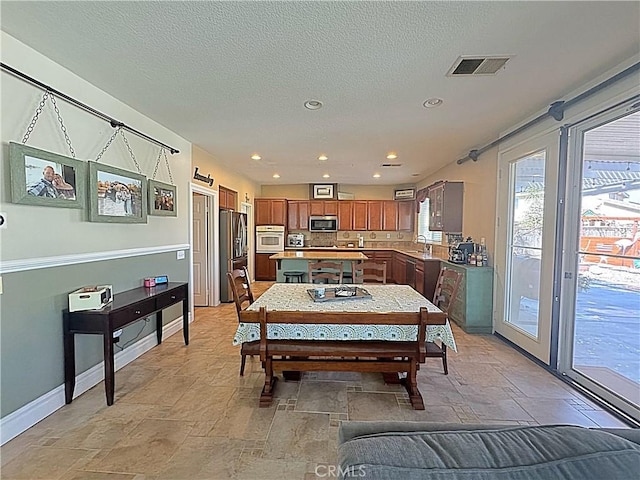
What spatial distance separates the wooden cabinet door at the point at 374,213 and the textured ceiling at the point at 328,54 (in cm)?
504

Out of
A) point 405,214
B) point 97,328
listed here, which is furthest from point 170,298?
point 405,214

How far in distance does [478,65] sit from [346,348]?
2.30 metres

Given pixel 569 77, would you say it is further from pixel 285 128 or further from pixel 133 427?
pixel 133 427

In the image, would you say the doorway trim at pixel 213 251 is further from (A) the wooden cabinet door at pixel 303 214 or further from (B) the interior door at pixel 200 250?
(A) the wooden cabinet door at pixel 303 214

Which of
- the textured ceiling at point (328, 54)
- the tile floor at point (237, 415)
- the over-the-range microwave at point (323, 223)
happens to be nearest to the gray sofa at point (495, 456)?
the tile floor at point (237, 415)

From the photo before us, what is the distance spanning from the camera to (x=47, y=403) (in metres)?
2.56

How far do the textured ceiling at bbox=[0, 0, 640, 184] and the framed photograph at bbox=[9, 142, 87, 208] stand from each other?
72 centimetres

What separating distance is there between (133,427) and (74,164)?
2.02 meters

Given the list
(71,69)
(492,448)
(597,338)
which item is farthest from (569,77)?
(71,69)

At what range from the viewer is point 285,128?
4.25m

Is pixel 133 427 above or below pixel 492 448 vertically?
below

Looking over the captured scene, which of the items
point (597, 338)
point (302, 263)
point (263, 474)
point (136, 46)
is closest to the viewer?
point (263, 474)

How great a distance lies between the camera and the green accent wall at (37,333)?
2270mm

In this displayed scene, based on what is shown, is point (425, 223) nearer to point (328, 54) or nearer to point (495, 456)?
point (328, 54)
